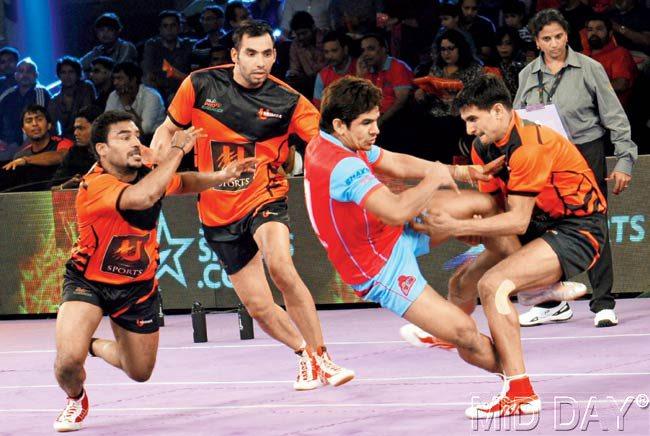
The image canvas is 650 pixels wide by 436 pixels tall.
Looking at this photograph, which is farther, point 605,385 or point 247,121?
point 247,121

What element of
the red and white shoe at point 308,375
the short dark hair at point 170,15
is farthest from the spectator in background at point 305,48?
the red and white shoe at point 308,375

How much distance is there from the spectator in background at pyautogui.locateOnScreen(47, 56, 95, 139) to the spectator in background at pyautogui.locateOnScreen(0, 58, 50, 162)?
0.45 metres

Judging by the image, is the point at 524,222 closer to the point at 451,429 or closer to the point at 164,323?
the point at 451,429

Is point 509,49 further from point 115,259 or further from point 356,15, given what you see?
point 115,259

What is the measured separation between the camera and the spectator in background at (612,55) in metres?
10.5

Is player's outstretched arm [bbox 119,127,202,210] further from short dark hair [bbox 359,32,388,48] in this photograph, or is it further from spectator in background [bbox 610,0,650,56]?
spectator in background [bbox 610,0,650,56]

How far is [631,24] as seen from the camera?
11125mm

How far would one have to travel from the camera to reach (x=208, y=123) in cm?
773

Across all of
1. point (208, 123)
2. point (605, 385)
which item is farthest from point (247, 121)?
point (605, 385)

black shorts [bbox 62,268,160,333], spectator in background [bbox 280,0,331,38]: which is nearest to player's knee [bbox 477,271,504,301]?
black shorts [bbox 62,268,160,333]

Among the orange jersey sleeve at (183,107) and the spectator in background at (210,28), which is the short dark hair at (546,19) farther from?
the spectator in background at (210,28)

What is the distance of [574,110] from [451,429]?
12.5 feet

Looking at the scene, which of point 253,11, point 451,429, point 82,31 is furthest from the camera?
point 82,31

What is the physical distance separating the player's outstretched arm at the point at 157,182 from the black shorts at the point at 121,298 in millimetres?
525
